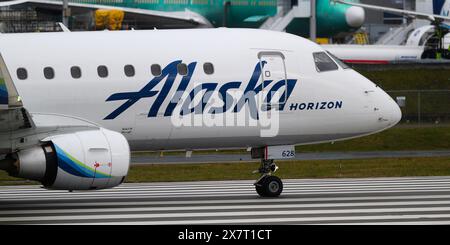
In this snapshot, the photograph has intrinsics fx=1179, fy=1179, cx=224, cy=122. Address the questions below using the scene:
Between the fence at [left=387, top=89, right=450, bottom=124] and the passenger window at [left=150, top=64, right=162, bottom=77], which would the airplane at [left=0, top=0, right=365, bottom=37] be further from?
the passenger window at [left=150, top=64, right=162, bottom=77]

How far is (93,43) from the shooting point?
22609mm

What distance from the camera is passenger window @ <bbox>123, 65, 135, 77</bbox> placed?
885 inches

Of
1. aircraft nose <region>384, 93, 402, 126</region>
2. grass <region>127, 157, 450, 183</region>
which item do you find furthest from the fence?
aircraft nose <region>384, 93, 402, 126</region>

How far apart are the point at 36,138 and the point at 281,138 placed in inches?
207

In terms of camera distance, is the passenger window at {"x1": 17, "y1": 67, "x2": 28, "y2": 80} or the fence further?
the fence

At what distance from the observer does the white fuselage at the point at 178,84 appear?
72.5ft

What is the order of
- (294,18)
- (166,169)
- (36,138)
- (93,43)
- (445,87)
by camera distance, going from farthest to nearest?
(294,18) → (445,87) → (166,169) → (93,43) → (36,138)

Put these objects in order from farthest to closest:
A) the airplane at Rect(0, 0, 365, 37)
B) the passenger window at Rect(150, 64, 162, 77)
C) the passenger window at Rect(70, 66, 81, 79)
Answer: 1. the airplane at Rect(0, 0, 365, 37)
2. the passenger window at Rect(150, 64, 162, 77)
3. the passenger window at Rect(70, 66, 81, 79)

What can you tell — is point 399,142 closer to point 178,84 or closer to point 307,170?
point 307,170

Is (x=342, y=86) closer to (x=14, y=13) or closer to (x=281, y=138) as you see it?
(x=281, y=138)

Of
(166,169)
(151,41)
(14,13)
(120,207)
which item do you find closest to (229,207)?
(120,207)

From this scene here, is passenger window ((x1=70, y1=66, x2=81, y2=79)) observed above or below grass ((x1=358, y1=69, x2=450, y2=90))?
above

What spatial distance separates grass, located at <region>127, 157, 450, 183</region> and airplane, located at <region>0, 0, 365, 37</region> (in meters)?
41.6

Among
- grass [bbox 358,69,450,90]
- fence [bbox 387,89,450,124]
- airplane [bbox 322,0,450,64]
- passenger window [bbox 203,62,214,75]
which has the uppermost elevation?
passenger window [bbox 203,62,214,75]
